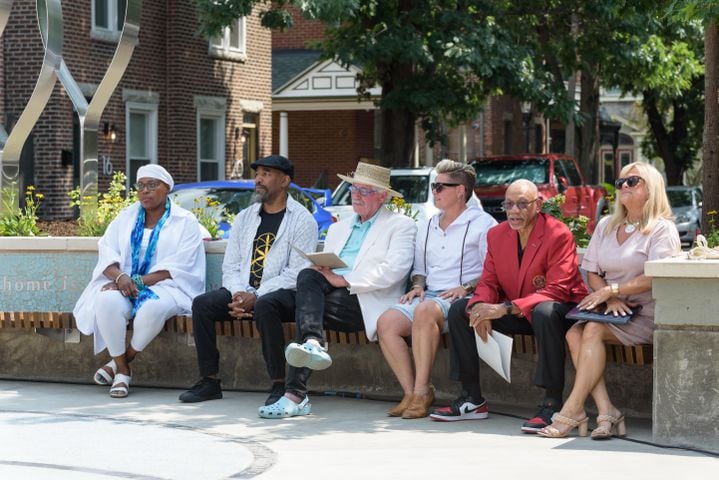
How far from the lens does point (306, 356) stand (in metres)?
8.46

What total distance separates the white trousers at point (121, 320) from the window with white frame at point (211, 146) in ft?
66.8

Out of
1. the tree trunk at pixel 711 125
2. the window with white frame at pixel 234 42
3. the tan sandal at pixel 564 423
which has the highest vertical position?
the window with white frame at pixel 234 42

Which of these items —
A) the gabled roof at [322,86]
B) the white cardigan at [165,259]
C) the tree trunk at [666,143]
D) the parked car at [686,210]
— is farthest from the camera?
the tree trunk at [666,143]

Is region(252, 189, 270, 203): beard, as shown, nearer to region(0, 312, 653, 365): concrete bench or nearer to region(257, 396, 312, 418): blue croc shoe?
region(0, 312, 653, 365): concrete bench

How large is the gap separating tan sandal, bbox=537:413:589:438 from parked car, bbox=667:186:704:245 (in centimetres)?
2256

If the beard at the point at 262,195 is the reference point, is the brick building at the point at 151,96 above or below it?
above

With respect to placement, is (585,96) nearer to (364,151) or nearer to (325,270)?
(364,151)

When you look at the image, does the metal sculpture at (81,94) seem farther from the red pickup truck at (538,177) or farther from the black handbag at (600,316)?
the red pickup truck at (538,177)

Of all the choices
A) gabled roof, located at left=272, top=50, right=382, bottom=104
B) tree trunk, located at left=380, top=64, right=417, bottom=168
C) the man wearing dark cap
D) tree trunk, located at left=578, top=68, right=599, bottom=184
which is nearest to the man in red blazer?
the man wearing dark cap

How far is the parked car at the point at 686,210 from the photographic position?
31000mm

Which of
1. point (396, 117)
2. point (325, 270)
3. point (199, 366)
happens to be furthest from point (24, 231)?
point (396, 117)

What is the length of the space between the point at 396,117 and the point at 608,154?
4922cm

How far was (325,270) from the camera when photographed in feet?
30.0

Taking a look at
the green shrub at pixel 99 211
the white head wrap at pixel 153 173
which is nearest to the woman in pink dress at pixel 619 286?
the white head wrap at pixel 153 173
